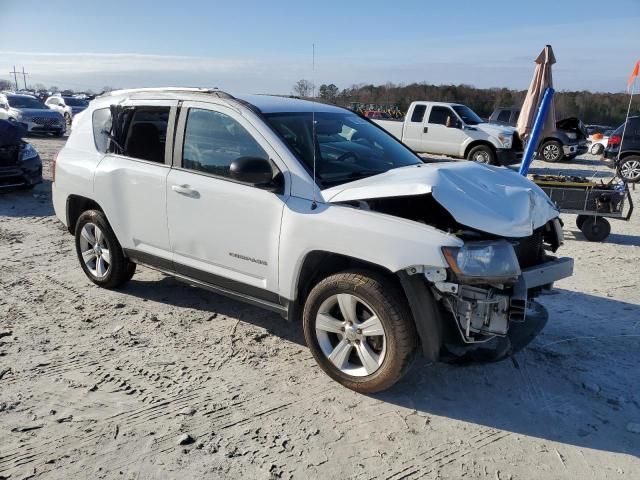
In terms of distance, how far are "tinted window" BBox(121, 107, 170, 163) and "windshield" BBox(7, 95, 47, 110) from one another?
20078 mm

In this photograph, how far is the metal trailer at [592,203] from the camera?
25.1ft

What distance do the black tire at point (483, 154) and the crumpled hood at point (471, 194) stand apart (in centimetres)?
1190

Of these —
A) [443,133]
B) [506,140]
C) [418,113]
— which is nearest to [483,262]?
[506,140]

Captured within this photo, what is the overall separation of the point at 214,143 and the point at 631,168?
13226 mm

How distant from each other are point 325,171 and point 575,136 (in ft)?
57.3

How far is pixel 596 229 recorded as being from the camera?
7801 millimetres

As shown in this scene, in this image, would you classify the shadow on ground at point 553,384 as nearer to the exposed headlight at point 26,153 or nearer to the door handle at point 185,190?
the door handle at point 185,190

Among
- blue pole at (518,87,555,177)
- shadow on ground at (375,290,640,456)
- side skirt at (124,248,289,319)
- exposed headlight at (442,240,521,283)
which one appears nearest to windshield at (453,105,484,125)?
blue pole at (518,87,555,177)

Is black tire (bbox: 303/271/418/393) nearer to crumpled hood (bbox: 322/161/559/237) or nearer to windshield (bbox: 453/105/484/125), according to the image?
crumpled hood (bbox: 322/161/559/237)

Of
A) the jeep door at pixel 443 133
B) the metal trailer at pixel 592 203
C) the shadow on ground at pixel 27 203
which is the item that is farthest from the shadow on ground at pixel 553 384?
the jeep door at pixel 443 133

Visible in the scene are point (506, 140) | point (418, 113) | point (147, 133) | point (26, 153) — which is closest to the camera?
point (147, 133)

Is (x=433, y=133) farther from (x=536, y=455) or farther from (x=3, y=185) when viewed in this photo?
(x=536, y=455)

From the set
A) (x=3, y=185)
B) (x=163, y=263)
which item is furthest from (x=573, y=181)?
(x=3, y=185)

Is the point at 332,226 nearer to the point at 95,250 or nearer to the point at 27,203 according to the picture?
the point at 95,250
